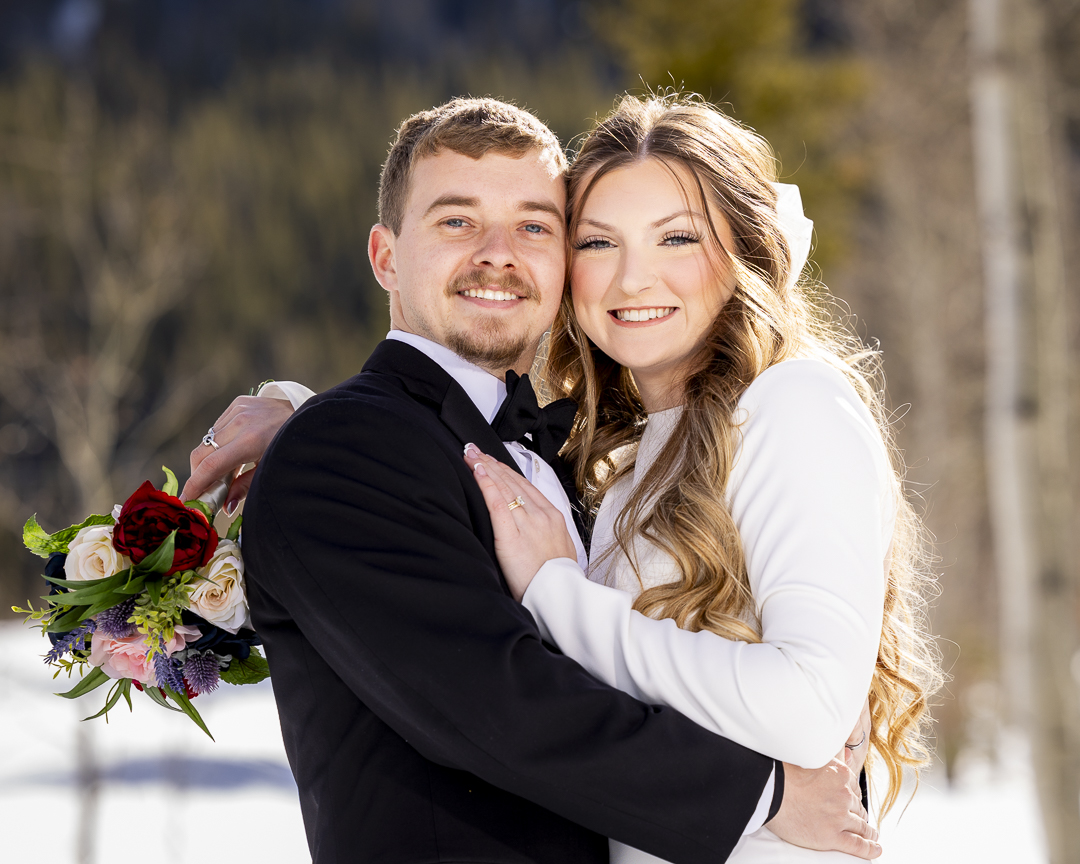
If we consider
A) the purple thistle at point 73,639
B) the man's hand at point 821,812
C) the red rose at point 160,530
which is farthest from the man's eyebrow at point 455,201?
the man's hand at point 821,812

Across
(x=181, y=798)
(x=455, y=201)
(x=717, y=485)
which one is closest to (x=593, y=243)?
(x=455, y=201)

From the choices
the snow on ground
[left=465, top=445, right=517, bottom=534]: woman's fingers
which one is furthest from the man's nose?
the snow on ground

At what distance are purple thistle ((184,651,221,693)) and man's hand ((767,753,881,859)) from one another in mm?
1008

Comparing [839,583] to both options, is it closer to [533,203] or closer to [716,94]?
[533,203]

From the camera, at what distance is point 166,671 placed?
1851 millimetres

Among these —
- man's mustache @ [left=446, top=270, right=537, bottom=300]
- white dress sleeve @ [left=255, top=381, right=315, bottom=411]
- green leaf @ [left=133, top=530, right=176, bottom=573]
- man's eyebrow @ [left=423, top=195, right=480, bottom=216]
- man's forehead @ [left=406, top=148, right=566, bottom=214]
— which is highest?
man's forehead @ [left=406, top=148, right=566, bottom=214]

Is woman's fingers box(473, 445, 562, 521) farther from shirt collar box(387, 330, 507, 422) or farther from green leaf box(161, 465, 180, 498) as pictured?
green leaf box(161, 465, 180, 498)

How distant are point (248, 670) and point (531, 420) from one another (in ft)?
2.41

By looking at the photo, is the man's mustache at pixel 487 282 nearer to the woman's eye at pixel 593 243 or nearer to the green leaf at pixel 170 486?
the woman's eye at pixel 593 243

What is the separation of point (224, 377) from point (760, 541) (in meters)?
14.1

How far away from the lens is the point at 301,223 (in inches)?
660

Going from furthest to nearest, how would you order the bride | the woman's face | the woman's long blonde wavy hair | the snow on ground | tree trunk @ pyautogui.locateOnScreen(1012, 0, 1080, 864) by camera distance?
1. the snow on ground
2. tree trunk @ pyautogui.locateOnScreen(1012, 0, 1080, 864)
3. the woman's face
4. the woman's long blonde wavy hair
5. the bride

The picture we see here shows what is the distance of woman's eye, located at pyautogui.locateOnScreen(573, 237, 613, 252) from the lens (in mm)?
2207

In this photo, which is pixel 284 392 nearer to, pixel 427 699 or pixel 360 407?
pixel 360 407
